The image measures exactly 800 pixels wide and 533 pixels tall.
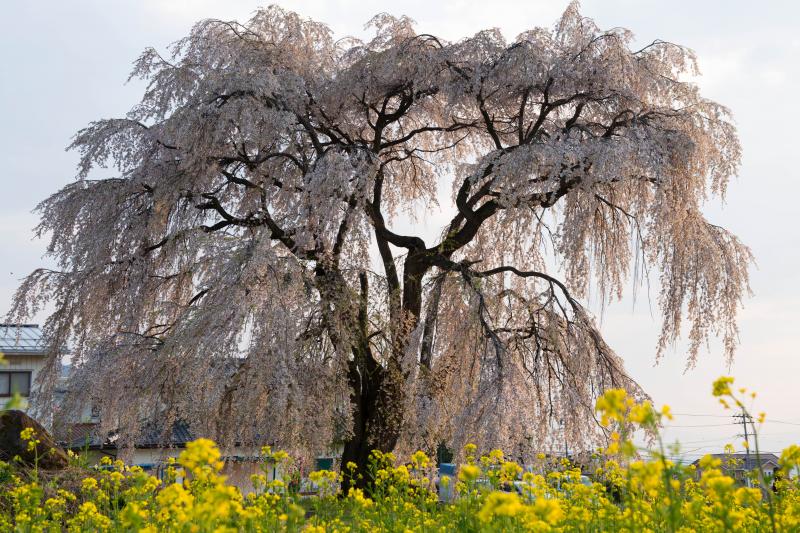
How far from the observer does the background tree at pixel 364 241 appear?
11133mm

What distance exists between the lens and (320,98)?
14.1 m

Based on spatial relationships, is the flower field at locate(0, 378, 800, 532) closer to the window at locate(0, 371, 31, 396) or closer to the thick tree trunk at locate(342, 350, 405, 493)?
the thick tree trunk at locate(342, 350, 405, 493)

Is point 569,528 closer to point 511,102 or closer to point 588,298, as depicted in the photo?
point 588,298

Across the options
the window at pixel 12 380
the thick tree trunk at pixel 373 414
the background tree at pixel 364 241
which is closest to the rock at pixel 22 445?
the background tree at pixel 364 241

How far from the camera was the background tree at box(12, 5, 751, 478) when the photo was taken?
36.5ft

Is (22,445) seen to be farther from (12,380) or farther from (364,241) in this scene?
(12,380)

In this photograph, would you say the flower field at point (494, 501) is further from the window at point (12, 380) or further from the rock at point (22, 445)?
the window at point (12, 380)

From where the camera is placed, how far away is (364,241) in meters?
12.3

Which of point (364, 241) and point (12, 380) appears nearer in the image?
point (364, 241)

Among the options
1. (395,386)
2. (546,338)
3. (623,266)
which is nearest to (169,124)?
(395,386)

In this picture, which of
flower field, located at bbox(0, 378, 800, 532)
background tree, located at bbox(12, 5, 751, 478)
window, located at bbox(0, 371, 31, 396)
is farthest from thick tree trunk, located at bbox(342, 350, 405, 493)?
window, located at bbox(0, 371, 31, 396)

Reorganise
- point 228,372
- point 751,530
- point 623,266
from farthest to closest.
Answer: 1. point 623,266
2. point 228,372
3. point 751,530

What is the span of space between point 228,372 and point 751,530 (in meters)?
7.43

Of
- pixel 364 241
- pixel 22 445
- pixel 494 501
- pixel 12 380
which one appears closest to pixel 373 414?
pixel 364 241
